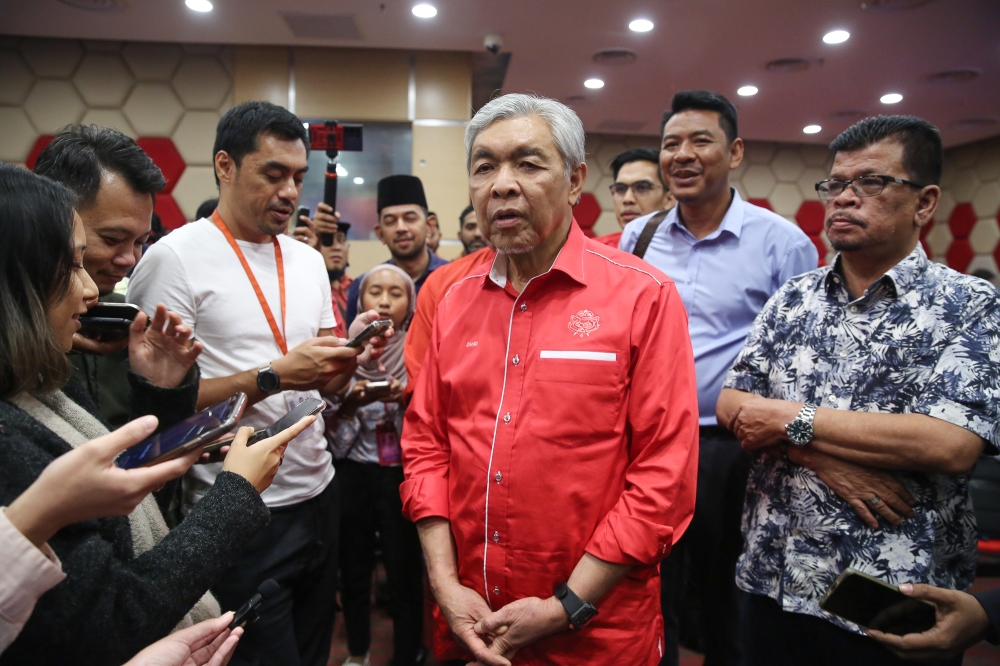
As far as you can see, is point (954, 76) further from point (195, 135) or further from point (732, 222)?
point (195, 135)

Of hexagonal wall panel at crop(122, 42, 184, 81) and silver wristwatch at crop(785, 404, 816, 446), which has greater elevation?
hexagonal wall panel at crop(122, 42, 184, 81)

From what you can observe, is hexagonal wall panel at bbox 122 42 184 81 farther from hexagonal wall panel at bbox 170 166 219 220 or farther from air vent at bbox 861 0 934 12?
air vent at bbox 861 0 934 12

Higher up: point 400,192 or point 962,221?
point 962,221

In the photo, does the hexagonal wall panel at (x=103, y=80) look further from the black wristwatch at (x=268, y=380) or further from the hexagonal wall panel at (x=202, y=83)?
the black wristwatch at (x=268, y=380)

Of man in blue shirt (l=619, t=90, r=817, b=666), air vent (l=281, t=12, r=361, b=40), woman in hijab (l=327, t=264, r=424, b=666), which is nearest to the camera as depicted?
man in blue shirt (l=619, t=90, r=817, b=666)

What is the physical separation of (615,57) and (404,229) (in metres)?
3.83

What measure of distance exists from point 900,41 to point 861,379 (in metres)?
5.66

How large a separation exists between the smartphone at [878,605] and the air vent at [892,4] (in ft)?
16.8

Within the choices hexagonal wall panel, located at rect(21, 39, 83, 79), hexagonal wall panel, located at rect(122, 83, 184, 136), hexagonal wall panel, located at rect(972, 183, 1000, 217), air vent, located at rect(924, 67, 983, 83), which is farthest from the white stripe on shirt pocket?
hexagonal wall panel, located at rect(972, 183, 1000, 217)

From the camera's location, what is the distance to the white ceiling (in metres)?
5.10

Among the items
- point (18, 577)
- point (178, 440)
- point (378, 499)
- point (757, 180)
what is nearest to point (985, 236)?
point (757, 180)

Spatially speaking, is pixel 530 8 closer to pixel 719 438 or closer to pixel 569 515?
pixel 719 438

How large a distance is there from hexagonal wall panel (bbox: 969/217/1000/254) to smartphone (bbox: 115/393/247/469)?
35.8 ft

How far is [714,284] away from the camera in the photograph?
2219 millimetres
